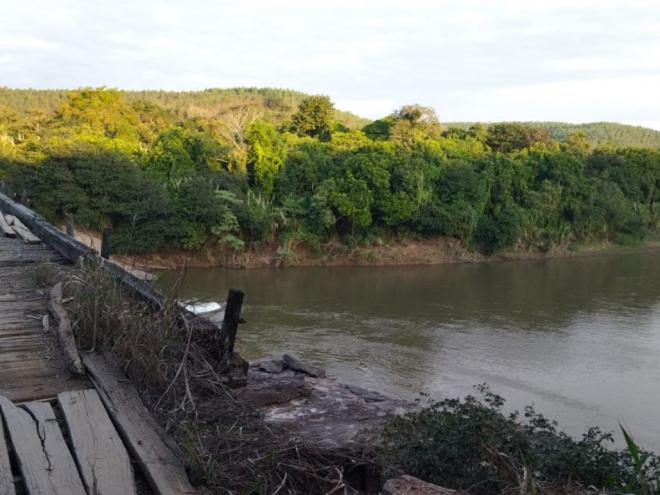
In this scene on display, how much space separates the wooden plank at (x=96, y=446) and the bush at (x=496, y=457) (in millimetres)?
1869

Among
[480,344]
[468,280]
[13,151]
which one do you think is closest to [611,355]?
[480,344]

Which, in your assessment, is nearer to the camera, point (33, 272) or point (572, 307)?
point (33, 272)

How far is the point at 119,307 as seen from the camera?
434cm

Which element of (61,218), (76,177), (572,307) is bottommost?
(572,307)

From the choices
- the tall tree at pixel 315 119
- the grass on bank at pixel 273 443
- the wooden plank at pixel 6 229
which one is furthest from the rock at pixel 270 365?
the tall tree at pixel 315 119

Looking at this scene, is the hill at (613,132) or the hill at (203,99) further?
the hill at (613,132)

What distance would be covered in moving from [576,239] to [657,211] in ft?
24.1

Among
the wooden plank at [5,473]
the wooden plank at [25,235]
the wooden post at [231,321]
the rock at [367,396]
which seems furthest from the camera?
the rock at [367,396]

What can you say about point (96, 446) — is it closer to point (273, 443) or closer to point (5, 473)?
point (5, 473)

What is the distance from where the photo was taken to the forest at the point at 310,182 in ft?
92.5

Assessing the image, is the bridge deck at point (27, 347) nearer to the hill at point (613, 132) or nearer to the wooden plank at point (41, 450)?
the wooden plank at point (41, 450)

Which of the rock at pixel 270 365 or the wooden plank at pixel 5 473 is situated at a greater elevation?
the wooden plank at pixel 5 473

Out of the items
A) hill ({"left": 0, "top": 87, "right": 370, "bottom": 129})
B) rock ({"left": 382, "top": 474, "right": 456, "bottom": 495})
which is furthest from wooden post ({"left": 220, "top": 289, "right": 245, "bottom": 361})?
hill ({"left": 0, "top": 87, "right": 370, "bottom": 129})

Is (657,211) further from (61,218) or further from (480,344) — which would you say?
(61,218)
